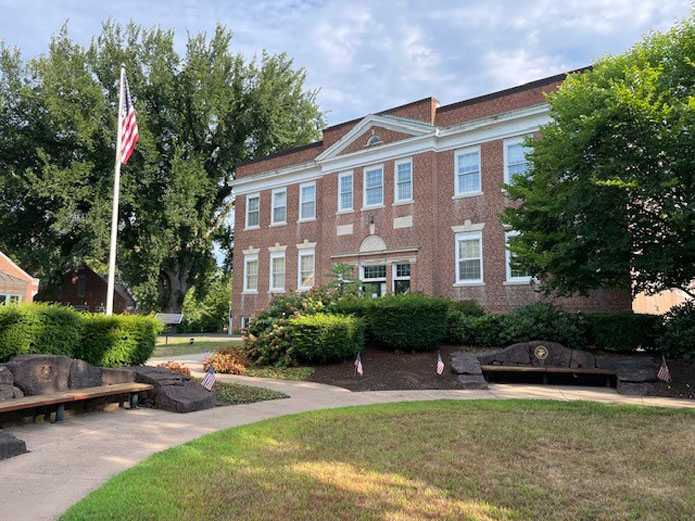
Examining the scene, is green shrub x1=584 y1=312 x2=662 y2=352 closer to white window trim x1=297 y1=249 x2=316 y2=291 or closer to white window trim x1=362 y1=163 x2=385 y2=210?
white window trim x1=362 y1=163 x2=385 y2=210

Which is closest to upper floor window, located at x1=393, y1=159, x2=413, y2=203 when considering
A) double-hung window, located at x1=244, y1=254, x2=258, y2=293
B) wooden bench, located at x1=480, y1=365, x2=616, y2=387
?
double-hung window, located at x1=244, y1=254, x2=258, y2=293

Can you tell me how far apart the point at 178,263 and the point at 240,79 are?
13.4 m

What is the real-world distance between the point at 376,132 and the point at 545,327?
13166 millimetres

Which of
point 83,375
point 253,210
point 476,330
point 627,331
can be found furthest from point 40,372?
point 253,210

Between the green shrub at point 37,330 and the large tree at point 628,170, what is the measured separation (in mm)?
9928

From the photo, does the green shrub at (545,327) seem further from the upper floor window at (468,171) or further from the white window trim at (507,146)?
the upper floor window at (468,171)

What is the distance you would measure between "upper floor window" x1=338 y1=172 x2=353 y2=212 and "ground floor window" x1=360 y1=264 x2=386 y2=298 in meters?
3.26

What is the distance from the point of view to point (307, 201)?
86.4 ft

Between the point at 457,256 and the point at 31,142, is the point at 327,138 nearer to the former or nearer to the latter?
the point at 457,256

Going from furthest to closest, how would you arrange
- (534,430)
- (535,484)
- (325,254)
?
(325,254), (534,430), (535,484)

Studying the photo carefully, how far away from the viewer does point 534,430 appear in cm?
644

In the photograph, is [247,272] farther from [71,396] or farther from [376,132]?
[71,396]

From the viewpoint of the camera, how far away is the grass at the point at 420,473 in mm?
3848

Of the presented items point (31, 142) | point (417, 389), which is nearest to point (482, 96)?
point (417, 389)
